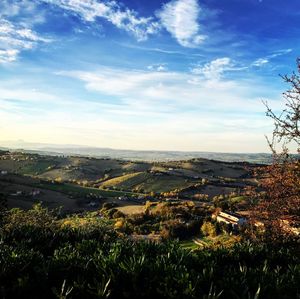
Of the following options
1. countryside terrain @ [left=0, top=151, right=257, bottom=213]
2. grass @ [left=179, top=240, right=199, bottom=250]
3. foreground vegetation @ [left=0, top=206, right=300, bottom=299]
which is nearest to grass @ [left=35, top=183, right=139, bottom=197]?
countryside terrain @ [left=0, top=151, right=257, bottom=213]

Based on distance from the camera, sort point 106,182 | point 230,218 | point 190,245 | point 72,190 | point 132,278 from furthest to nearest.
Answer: point 106,182, point 72,190, point 230,218, point 190,245, point 132,278

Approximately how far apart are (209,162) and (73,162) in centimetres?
4893

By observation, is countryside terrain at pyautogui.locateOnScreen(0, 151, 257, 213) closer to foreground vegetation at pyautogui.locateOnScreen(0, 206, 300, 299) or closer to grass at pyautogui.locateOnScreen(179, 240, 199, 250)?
grass at pyautogui.locateOnScreen(179, 240, 199, 250)

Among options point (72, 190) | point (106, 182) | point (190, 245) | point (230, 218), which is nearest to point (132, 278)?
point (190, 245)

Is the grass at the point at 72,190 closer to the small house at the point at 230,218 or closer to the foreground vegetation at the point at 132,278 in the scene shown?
the small house at the point at 230,218

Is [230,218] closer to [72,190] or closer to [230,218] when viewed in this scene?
[230,218]

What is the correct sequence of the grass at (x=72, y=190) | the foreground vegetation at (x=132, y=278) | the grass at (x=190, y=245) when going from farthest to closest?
the grass at (x=72, y=190) → the grass at (x=190, y=245) → the foreground vegetation at (x=132, y=278)

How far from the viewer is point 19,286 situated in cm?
825

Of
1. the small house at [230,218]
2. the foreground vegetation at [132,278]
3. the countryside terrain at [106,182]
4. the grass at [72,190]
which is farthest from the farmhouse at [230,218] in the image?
the grass at [72,190]

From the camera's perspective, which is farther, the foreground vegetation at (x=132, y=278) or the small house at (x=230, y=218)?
the small house at (x=230, y=218)

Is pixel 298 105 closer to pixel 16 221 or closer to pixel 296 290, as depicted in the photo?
pixel 296 290

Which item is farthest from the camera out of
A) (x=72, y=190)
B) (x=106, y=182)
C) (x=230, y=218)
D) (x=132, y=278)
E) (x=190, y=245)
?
(x=106, y=182)

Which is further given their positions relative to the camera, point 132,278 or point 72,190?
point 72,190

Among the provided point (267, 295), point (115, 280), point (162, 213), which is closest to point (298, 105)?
point (267, 295)
